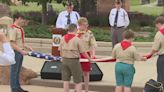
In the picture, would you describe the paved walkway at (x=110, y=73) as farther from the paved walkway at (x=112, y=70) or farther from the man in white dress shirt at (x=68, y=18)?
the man in white dress shirt at (x=68, y=18)

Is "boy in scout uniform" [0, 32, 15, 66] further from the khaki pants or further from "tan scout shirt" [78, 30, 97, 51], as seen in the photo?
the khaki pants

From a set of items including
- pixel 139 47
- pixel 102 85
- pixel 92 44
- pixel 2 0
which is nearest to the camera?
pixel 92 44

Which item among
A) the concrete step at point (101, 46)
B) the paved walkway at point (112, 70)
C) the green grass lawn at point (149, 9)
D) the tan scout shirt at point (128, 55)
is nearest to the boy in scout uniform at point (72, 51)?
the tan scout shirt at point (128, 55)

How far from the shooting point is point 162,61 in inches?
374

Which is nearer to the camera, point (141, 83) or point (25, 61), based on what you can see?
point (141, 83)

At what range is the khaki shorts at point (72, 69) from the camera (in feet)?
30.6

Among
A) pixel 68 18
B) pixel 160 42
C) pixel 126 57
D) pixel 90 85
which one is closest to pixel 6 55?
pixel 126 57

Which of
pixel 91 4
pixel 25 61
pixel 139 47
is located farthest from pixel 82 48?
pixel 91 4

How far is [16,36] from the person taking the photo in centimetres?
976

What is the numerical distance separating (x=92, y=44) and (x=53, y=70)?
1.70 m

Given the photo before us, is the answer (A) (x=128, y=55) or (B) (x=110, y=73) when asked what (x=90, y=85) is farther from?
(A) (x=128, y=55)

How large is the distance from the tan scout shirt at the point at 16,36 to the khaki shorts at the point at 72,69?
0.98 metres

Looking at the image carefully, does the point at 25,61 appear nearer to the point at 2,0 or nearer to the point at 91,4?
the point at 2,0

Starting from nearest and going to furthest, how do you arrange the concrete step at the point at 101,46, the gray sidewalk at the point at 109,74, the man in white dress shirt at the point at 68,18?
the gray sidewalk at the point at 109,74 < the man in white dress shirt at the point at 68,18 < the concrete step at the point at 101,46
